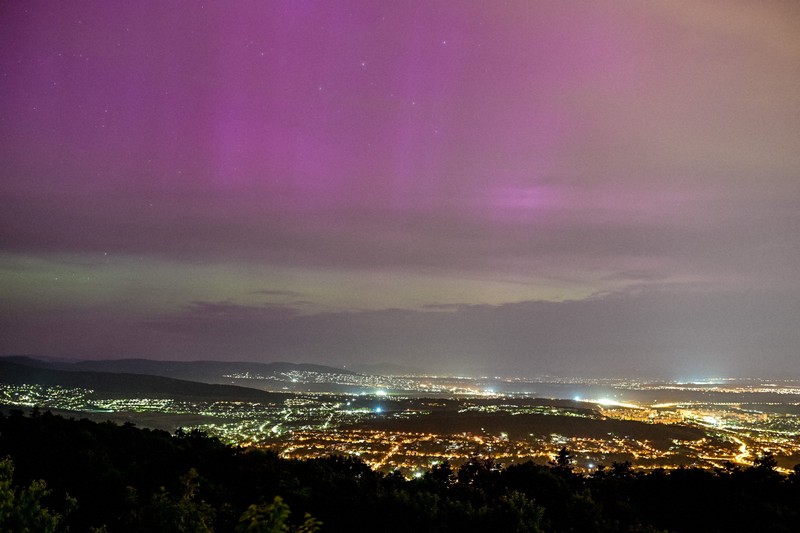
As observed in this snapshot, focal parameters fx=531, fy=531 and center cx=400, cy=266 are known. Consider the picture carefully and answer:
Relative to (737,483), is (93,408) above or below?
below

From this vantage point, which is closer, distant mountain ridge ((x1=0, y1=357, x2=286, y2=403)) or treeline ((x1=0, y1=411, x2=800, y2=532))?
treeline ((x1=0, y1=411, x2=800, y2=532))

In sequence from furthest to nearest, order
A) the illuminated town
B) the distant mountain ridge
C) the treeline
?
1. the distant mountain ridge
2. the illuminated town
3. the treeline

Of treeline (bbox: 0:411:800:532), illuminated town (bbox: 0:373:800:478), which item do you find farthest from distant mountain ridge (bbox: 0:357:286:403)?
treeline (bbox: 0:411:800:532)

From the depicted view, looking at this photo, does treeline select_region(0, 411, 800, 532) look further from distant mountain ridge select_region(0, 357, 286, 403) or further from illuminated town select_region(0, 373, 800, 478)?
distant mountain ridge select_region(0, 357, 286, 403)

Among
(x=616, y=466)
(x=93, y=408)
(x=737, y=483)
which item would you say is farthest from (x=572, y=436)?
(x=93, y=408)

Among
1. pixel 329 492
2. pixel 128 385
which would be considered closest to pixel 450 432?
pixel 329 492

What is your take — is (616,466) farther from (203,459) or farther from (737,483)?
(203,459)

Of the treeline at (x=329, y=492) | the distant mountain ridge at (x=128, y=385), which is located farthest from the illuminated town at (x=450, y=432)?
the treeline at (x=329, y=492)

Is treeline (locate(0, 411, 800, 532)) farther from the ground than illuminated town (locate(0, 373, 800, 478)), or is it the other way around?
treeline (locate(0, 411, 800, 532))

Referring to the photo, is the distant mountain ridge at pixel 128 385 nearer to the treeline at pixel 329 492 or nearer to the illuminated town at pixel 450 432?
the illuminated town at pixel 450 432
